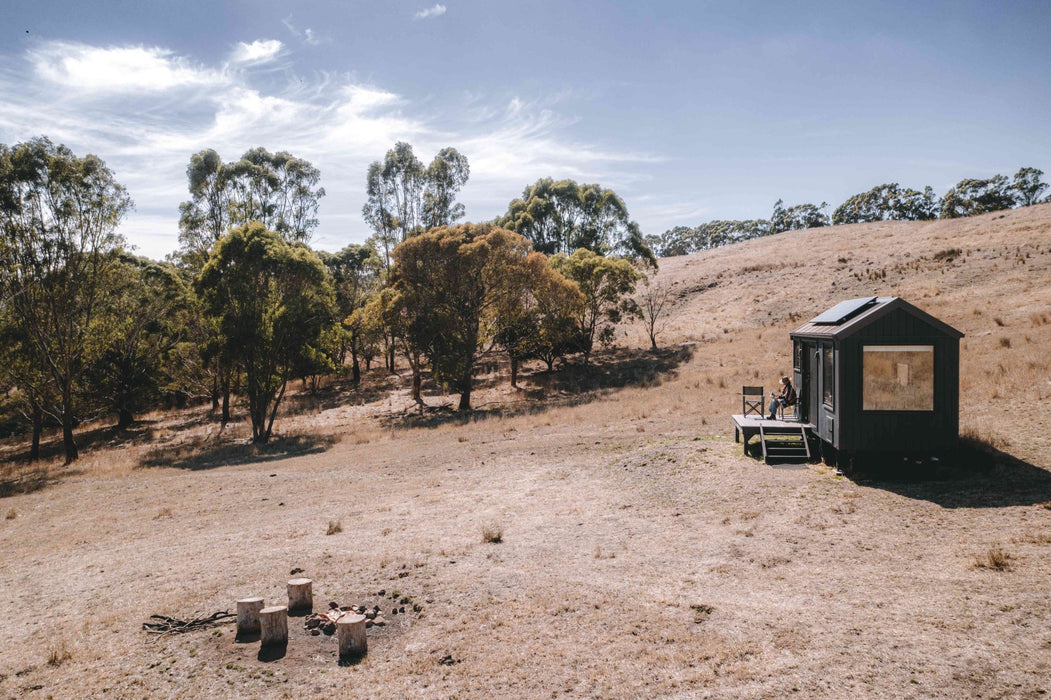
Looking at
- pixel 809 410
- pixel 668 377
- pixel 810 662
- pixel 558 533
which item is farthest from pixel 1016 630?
pixel 668 377

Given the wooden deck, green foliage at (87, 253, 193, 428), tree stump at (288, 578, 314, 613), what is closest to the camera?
tree stump at (288, 578, 314, 613)

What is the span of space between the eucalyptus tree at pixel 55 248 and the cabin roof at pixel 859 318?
29.5 meters

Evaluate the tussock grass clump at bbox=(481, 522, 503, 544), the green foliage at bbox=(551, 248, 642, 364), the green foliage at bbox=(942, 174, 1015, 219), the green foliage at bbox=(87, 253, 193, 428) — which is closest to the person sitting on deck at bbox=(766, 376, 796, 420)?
the tussock grass clump at bbox=(481, 522, 503, 544)

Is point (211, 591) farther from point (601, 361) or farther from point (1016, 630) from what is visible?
point (601, 361)

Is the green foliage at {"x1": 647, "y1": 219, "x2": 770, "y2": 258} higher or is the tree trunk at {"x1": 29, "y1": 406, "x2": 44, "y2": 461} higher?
the green foliage at {"x1": 647, "y1": 219, "x2": 770, "y2": 258}

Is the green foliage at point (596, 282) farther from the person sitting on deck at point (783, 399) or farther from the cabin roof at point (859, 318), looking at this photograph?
the cabin roof at point (859, 318)

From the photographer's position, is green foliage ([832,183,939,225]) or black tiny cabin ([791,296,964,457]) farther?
green foliage ([832,183,939,225])

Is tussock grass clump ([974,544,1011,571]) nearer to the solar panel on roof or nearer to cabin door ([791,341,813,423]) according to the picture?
the solar panel on roof

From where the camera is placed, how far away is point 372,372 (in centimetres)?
5069

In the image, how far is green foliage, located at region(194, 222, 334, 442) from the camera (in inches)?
1054

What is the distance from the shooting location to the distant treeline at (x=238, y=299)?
2542 centimetres

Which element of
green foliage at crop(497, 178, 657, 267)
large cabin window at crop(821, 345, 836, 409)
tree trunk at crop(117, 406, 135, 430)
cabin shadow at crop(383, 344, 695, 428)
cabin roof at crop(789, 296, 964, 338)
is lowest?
tree trunk at crop(117, 406, 135, 430)

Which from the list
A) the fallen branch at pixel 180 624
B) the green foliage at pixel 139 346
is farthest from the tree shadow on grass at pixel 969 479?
the green foliage at pixel 139 346

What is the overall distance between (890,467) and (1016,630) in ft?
26.3
